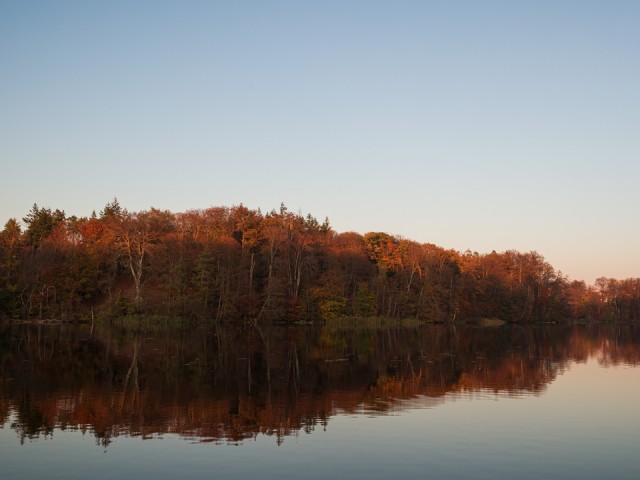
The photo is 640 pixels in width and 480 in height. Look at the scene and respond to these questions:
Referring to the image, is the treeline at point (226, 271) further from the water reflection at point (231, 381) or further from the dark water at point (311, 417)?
the dark water at point (311, 417)

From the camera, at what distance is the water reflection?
19.0 m

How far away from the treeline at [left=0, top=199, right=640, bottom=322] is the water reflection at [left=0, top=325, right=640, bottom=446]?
1119 inches

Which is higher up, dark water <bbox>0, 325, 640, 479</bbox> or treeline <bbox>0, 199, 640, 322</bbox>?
treeline <bbox>0, 199, 640, 322</bbox>

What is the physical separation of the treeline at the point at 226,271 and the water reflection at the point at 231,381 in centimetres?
2843

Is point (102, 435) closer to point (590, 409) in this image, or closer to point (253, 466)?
point (253, 466)

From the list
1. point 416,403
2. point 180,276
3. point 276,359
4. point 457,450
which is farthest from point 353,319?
point 457,450

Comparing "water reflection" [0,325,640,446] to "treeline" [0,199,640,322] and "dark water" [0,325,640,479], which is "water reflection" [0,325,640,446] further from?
"treeline" [0,199,640,322]

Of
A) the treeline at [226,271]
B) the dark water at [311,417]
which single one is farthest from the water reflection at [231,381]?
the treeline at [226,271]

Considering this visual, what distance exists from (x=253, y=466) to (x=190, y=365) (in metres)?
20.2

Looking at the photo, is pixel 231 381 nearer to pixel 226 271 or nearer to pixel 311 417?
pixel 311 417

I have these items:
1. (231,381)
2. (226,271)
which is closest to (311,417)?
(231,381)

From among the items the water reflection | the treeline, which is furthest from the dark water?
the treeline

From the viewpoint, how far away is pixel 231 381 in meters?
27.8

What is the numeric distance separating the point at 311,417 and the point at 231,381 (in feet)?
28.6
